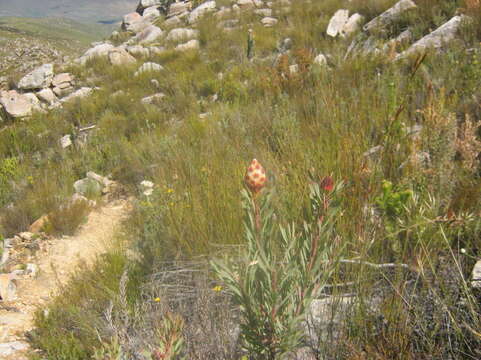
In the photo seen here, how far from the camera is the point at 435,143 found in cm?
160

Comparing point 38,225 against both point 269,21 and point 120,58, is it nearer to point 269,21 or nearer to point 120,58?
point 120,58

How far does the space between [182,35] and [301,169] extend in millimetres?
8774

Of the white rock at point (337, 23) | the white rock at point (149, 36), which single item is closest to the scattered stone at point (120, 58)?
the white rock at point (149, 36)

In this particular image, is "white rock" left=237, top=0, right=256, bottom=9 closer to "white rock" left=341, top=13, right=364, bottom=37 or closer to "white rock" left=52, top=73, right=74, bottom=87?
"white rock" left=341, top=13, right=364, bottom=37

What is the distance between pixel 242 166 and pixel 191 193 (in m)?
0.45

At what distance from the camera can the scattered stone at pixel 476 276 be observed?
1.22m

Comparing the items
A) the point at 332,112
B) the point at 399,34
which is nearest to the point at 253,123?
the point at 332,112

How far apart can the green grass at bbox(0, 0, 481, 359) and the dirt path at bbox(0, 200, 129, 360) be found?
223 mm

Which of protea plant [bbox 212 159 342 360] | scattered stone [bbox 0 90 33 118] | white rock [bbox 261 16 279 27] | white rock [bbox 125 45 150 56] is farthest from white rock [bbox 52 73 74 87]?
protea plant [bbox 212 159 342 360]

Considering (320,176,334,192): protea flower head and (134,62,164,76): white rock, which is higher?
(320,176,334,192): protea flower head

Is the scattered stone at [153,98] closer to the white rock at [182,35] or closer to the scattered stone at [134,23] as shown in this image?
the white rock at [182,35]

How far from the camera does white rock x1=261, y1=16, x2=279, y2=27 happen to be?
8.70 m

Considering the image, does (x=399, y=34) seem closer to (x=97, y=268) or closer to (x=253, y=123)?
(x=253, y=123)

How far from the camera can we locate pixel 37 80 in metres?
8.33
